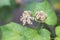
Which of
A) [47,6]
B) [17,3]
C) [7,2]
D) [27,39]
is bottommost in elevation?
[27,39]

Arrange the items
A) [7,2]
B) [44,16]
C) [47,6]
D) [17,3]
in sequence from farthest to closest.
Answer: [17,3] < [7,2] < [47,6] < [44,16]

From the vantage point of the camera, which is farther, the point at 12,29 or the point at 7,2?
the point at 7,2

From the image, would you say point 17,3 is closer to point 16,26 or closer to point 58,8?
point 58,8

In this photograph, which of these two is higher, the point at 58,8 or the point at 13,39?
the point at 58,8

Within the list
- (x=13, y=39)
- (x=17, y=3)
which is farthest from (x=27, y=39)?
(x=17, y=3)

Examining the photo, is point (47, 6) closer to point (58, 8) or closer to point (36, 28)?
point (36, 28)

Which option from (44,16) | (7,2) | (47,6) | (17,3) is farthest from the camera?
(17,3)
